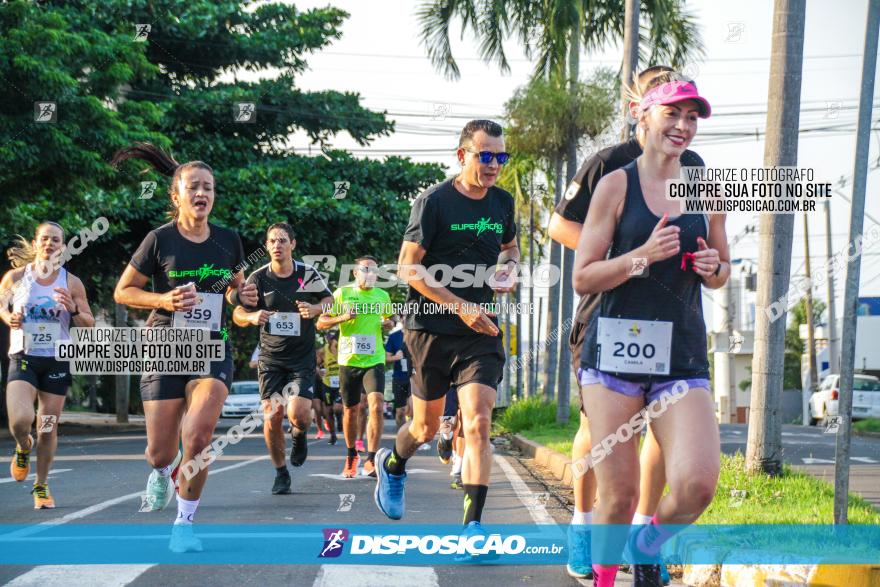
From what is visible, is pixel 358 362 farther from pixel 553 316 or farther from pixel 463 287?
pixel 553 316

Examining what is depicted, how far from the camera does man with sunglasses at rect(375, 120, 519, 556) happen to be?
686 centimetres

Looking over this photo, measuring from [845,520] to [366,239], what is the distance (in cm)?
2495

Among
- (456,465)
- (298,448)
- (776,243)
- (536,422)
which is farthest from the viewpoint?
(536,422)

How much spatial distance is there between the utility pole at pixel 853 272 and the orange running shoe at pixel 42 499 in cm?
574

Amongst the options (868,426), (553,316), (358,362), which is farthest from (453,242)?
(868,426)

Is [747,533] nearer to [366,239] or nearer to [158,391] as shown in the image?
[158,391]

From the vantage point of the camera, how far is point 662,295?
4797 millimetres

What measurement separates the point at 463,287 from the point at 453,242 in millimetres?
265

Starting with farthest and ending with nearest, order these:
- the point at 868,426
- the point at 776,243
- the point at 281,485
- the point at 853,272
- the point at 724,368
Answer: the point at 724,368, the point at 868,426, the point at 281,485, the point at 776,243, the point at 853,272

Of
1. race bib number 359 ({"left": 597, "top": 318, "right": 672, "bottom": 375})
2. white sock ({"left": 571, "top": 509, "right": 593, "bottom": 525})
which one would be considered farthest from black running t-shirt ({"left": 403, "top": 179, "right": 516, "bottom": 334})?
race bib number 359 ({"left": 597, "top": 318, "right": 672, "bottom": 375})

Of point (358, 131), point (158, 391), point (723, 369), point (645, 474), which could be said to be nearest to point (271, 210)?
point (358, 131)

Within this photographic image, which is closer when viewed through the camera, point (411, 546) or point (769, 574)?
point (769, 574)

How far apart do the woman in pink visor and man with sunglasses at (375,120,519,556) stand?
6.46 ft

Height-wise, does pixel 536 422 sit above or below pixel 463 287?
below
